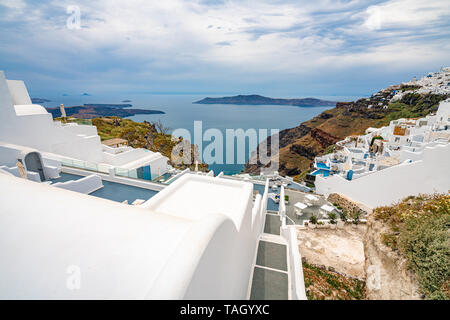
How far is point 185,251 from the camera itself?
1776 millimetres

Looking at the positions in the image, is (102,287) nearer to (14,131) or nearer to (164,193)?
(164,193)

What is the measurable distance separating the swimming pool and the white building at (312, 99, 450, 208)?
52.0 ft

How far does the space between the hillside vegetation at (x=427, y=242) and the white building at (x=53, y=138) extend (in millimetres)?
12187

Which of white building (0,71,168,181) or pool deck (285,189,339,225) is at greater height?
white building (0,71,168,181)

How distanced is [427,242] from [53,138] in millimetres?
18274

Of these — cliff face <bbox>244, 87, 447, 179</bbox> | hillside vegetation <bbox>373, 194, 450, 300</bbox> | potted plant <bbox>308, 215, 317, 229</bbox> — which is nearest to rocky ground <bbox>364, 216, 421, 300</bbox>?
hillside vegetation <bbox>373, 194, 450, 300</bbox>

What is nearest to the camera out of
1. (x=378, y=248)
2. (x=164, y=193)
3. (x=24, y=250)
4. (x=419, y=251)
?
(x=24, y=250)

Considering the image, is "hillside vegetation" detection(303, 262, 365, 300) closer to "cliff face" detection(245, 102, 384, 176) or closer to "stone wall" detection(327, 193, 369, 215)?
"stone wall" detection(327, 193, 369, 215)

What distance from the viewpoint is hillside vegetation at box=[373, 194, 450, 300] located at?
4.91 m

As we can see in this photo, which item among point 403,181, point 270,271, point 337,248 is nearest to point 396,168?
point 403,181

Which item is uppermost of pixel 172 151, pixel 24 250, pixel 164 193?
pixel 24 250

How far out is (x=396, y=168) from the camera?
44.9 ft

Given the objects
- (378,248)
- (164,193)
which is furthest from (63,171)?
(378,248)
